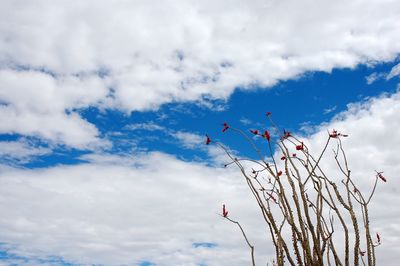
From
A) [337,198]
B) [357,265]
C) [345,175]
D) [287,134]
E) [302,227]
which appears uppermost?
[287,134]

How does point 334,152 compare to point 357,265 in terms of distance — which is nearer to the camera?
point 357,265

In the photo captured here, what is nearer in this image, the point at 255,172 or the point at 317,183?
the point at 317,183

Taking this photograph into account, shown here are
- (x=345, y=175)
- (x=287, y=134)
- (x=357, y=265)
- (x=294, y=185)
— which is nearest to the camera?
(x=357, y=265)

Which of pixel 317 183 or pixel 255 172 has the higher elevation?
pixel 255 172

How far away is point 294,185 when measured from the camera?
16.1 feet

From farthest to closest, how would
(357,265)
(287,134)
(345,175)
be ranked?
1. (287,134)
2. (345,175)
3. (357,265)

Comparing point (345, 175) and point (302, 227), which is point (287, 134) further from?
point (302, 227)

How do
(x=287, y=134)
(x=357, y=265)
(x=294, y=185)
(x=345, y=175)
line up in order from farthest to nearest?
(x=287, y=134) → (x=345, y=175) → (x=294, y=185) → (x=357, y=265)

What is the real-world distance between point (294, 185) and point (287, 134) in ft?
3.18

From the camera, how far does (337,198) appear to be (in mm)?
5055

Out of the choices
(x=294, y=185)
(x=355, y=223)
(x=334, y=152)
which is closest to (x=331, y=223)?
(x=355, y=223)

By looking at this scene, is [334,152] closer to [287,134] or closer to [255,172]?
[287,134]

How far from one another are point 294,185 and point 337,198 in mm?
587

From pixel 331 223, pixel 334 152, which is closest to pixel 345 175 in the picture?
pixel 334 152
